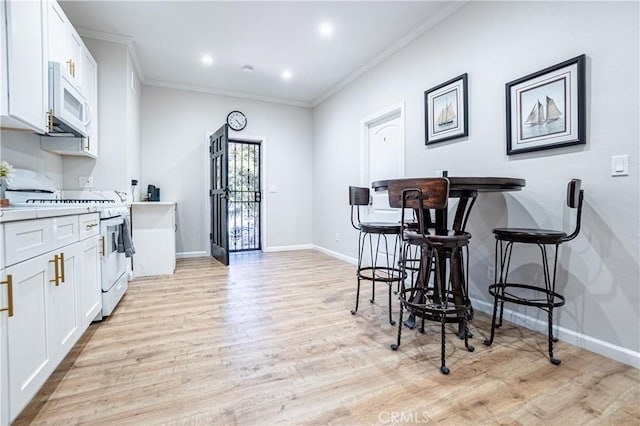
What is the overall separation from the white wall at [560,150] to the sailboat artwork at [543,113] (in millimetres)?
188

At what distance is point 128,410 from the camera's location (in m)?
1.35

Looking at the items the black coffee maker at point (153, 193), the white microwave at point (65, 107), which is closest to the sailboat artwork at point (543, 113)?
the white microwave at point (65, 107)

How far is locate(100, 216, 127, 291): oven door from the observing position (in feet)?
7.67

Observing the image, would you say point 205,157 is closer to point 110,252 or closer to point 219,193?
point 219,193

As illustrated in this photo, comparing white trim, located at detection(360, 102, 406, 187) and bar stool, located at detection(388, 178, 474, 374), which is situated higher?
white trim, located at detection(360, 102, 406, 187)

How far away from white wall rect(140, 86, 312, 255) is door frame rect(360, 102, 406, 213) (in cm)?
176

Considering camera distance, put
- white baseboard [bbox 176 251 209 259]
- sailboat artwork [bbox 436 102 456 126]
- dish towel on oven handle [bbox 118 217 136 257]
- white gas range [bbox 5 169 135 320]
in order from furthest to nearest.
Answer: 1. white baseboard [bbox 176 251 209 259]
2. sailboat artwork [bbox 436 102 456 126]
3. dish towel on oven handle [bbox 118 217 136 257]
4. white gas range [bbox 5 169 135 320]

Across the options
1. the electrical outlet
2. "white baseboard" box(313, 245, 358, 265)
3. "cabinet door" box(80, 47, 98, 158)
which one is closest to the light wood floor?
the electrical outlet

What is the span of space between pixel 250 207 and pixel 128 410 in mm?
4476

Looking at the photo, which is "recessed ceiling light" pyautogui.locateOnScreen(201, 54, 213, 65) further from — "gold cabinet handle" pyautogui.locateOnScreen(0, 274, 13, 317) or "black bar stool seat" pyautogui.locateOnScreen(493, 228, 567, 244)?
"black bar stool seat" pyautogui.locateOnScreen(493, 228, 567, 244)

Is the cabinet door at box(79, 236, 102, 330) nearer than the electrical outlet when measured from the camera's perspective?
Yes

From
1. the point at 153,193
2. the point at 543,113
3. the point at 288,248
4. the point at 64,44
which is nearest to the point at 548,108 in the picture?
the point at 543,113

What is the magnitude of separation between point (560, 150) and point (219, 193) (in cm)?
394

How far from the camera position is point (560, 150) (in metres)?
2.07
